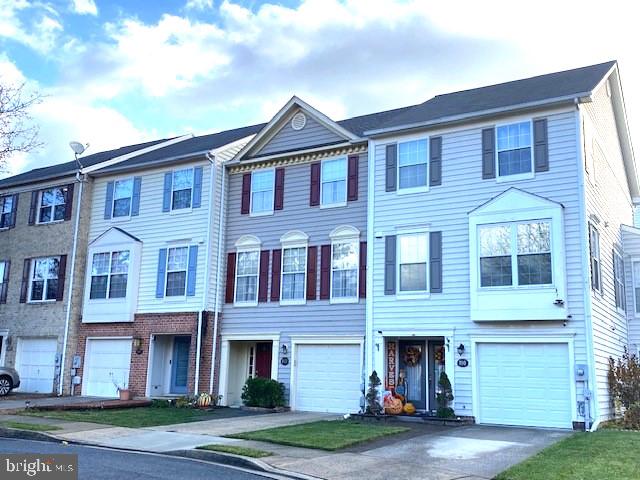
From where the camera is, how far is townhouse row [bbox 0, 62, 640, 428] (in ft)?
51.9

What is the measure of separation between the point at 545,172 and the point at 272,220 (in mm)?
8546

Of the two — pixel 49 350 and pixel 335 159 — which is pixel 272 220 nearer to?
pixel 335 159

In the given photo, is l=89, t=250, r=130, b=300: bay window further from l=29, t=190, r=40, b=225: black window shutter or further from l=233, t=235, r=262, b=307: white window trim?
l=233, t=235, r=262, b=307: white window trim

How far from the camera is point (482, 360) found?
53.6 feet

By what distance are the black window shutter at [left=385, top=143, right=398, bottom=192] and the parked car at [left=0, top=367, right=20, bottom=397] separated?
14.0 m

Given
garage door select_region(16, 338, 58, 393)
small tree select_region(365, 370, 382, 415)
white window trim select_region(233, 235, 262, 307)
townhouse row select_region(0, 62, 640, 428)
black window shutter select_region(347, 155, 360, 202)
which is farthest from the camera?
garage door select_region(16, 338, 58, 393)

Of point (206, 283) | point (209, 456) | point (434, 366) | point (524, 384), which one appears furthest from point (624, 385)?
point (206, 283)

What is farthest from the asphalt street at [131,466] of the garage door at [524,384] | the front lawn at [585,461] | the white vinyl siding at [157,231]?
the white vinyl siding at [157,231]

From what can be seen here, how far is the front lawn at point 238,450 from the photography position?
10.7 metres

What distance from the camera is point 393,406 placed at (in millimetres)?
16828

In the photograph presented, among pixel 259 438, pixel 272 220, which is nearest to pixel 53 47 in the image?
pixel 272 220

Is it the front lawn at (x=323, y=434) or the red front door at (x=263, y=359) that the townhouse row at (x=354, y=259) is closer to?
the red front door at (x=263, y=359)

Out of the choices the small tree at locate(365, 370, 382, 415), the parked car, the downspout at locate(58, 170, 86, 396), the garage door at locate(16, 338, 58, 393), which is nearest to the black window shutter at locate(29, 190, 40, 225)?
the downspout at locate(58, 170, 86, 396)

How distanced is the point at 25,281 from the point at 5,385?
13.7 feet
